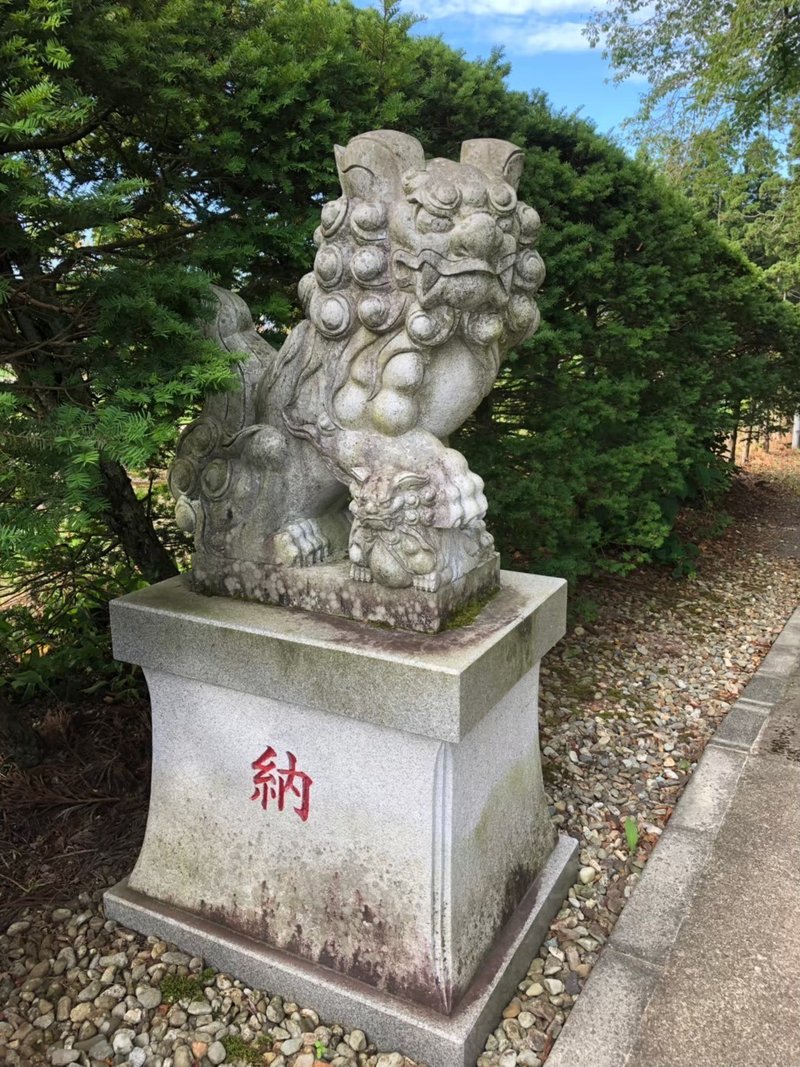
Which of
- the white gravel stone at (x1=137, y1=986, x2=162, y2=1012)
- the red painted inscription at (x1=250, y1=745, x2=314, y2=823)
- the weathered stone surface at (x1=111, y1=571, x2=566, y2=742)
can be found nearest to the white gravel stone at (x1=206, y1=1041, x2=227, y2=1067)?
the white gravel stone at (x1=137, y1=986, x2=162, y2=1012)

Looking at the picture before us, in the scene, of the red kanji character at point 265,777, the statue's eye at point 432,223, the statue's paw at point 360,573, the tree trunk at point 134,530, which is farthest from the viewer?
the tree trunk at point 134,530

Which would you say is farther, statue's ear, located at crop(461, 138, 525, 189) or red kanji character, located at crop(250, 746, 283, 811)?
red kanji character, located at crop(250, 746, 283, 811)

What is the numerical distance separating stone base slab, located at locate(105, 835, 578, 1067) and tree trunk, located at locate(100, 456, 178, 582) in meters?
1.34

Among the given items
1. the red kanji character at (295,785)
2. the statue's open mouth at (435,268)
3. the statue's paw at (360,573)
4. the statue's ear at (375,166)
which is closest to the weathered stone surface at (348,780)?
the red kanji character at (295,785)

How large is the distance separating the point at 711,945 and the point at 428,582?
1426 millimetres

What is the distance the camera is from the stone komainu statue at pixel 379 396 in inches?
70.6

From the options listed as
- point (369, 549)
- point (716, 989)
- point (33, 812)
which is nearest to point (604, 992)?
point (716, 989)

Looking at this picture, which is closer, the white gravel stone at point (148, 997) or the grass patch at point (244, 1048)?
the grass patch at point (244, 1048)

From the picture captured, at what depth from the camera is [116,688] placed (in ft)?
11.1

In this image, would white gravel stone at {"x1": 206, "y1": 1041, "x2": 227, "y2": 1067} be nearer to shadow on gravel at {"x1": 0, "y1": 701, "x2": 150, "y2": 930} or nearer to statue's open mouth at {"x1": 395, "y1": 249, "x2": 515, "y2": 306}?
shadow on gravel at {"x1": 0, "y1": 701, "x2": 150, "y2": 930}

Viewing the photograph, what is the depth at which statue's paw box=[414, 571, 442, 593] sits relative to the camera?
6.19 ft

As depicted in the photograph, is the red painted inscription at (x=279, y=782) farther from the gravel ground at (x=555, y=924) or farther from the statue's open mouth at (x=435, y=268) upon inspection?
the statue's open mouth at (x=435, y=268)

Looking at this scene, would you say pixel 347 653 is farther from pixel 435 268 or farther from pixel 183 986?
pixel 183 986

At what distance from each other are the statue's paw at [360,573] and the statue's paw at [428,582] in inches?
5.4
